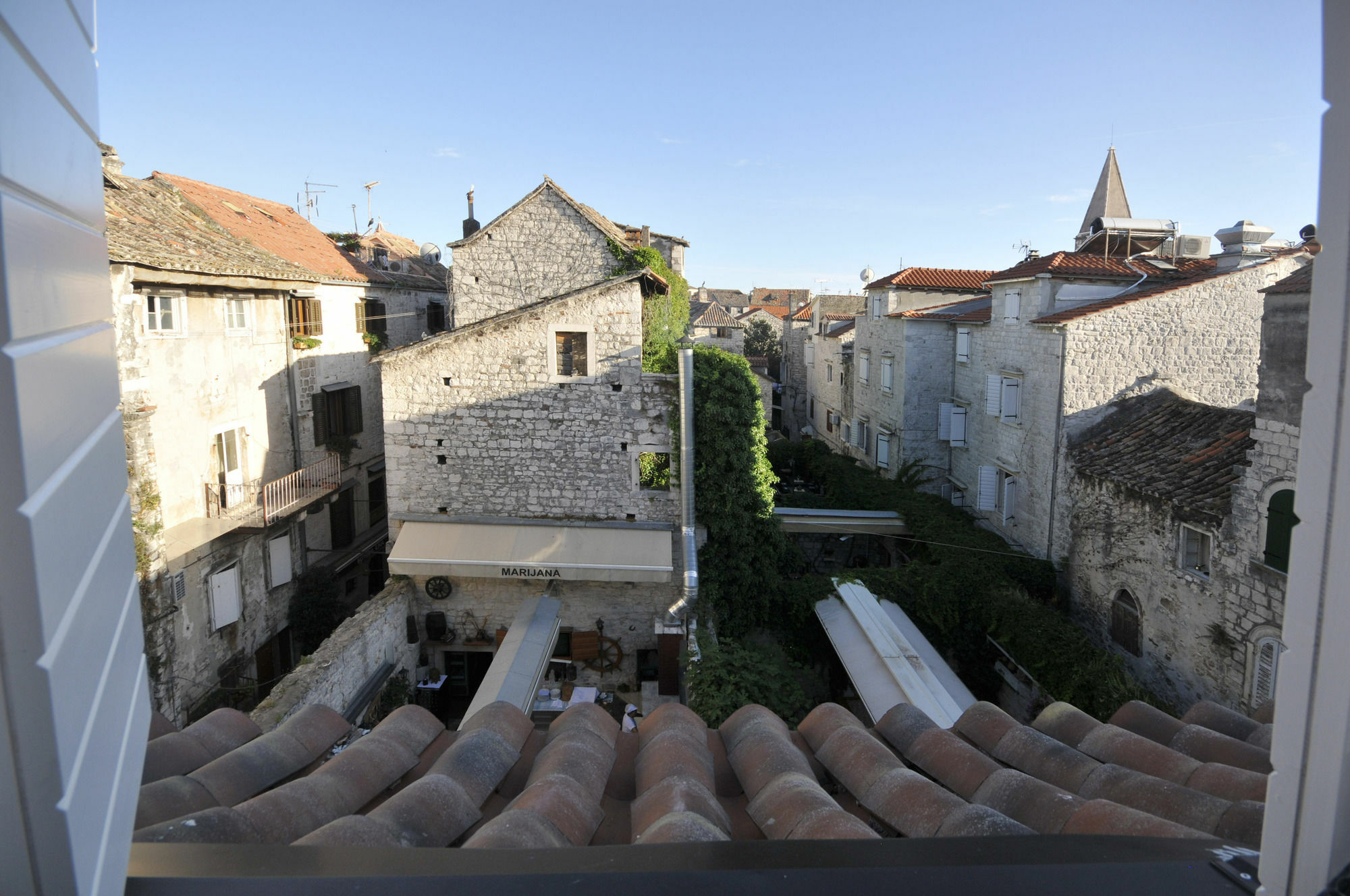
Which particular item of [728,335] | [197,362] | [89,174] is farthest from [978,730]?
[728,335]

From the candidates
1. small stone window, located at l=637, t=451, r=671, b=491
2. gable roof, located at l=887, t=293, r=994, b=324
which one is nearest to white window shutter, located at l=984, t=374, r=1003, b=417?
gable roof, located at l=887, t=293, r=994, b=324

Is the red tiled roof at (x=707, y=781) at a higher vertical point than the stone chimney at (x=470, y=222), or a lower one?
lower

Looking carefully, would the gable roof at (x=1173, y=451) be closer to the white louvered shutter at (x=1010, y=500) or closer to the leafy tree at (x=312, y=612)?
the white louvered shutter at (x=1010, y=500)

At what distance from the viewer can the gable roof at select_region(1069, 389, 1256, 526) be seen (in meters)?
12.0

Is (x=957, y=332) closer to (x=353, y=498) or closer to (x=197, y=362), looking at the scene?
(x=353, y=498)

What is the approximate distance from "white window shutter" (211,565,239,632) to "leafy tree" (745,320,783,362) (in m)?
43.2

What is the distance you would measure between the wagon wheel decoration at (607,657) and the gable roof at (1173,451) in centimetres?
999

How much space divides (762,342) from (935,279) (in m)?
29.2

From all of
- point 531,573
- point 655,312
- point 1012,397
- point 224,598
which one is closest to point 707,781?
point 531,573

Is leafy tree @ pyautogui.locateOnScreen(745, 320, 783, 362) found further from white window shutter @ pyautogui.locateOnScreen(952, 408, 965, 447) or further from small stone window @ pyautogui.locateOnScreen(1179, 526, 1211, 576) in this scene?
small stone window @ pyautogui.locateOnScreen(1179, 526, 1211, 576)

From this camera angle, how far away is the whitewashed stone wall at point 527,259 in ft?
58.1

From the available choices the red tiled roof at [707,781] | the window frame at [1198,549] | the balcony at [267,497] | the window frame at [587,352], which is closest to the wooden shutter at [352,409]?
the balcony at [267,497]

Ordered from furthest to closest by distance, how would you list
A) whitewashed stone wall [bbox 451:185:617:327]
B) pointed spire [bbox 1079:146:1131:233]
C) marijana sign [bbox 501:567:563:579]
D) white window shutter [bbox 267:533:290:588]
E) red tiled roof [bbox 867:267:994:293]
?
1. pointed spire [bbox 1079:146:1131:233]
2. red tiled roof [bbox 867:267:994:293]
3. whitewashed stone wall [bbox 451:185:617:327]
4. white window shutter [bbox 267:533:290:588]
5. marijana sign [bbox 501:567:563:579]

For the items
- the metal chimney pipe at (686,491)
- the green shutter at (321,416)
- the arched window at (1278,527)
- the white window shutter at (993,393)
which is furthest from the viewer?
the green shutter at (321,416)
